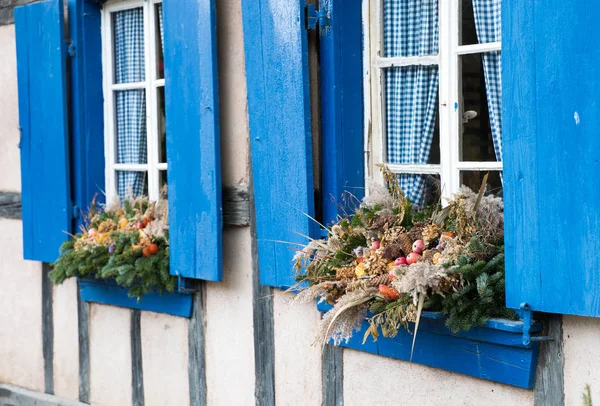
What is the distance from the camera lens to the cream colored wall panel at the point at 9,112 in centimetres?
557

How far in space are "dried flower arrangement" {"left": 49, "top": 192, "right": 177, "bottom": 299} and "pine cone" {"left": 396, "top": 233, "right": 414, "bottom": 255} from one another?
4.94 feet

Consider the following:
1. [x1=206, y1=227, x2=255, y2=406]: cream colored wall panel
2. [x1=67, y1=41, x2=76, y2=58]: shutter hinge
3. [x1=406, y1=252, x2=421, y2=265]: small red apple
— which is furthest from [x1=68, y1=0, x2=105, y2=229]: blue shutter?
[x1=406, y1=252, x2=421, y2=265]: small red apple

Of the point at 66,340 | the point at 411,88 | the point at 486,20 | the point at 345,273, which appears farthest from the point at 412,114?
the point at 66,340

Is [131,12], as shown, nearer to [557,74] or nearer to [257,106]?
[257,106]

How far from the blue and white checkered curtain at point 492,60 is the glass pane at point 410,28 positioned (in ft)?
0.72

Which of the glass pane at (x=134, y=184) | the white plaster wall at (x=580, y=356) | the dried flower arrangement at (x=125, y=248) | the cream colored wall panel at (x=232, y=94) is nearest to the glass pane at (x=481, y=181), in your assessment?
the white plaster wall at (x=580, y=356)

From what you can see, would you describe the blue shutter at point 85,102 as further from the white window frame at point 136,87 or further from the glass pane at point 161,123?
the glass pane at point 161,123

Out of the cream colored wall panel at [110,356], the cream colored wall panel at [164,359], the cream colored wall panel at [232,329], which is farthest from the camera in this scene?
the cream colored wall panel at [110,356]

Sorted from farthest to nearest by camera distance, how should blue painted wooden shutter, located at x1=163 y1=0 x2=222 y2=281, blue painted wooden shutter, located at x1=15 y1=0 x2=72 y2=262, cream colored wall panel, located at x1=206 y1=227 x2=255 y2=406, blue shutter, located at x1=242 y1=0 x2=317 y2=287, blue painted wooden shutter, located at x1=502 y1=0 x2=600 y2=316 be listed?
blue painted wooden shutter, located at x1=15 y1=0 x2=72 y2=262 < cream colored wall panel, located at x1=206 y1=227 x2=255 y2=406 < blue painted wooden shutter, located at x1=163 y1=0 x2=222 y2=281 < blue shutter, located at x1=242 y1=0 x2=317 y2=287 < blue painted wooden shutter, located at x1=502 y1=0 x2=600 y2=316

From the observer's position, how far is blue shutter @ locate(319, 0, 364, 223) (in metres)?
3.80

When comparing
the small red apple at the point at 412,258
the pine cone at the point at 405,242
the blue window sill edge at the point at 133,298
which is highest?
the pine cone at the point at 405,242

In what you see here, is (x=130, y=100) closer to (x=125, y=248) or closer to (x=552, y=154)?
(x=125, y=248)

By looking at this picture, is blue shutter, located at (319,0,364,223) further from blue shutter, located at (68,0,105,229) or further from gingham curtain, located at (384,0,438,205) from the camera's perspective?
blue shutter, located at (68,0,105,229)

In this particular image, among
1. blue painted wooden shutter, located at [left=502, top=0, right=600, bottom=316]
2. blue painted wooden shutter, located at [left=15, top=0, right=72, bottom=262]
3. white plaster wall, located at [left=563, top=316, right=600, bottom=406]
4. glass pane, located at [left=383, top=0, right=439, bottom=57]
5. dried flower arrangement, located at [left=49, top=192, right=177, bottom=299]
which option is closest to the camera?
blue painted wooden shutter, located at [left=502, top=0, right=600, bottom=316]
